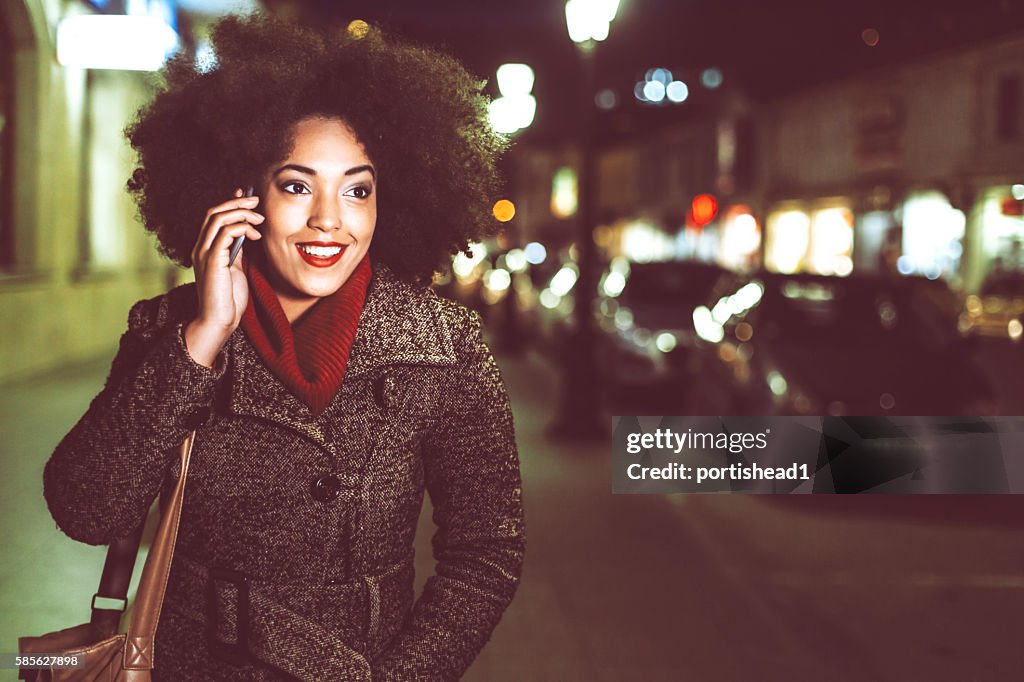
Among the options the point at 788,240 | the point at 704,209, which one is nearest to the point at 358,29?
the point at 704,209

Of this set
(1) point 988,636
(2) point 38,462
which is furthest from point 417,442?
(2) point 38,462

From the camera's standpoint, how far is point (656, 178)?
200ft

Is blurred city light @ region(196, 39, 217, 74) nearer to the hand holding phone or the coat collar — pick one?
the hand holding phone

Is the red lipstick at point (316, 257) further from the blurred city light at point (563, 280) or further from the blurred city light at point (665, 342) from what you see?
the blurred city light at point (563, 280)

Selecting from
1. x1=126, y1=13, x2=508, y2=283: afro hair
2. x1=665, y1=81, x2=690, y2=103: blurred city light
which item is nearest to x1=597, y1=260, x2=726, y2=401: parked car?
x1=126, y1=13, x2=508, y2=283: afro hair

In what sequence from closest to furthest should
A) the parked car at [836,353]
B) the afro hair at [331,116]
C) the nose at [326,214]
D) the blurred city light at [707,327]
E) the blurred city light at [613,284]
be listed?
the nose at [326,214] < the afro hair at [331,116] < the parked car at [836,353] < the blurred city light at [707,327] < the blurred city light at [613,284]

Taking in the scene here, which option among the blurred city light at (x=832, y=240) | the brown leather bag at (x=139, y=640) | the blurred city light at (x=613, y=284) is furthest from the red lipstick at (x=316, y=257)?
the blurred city light at (x=832, y=240)

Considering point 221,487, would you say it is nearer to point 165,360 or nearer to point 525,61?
point 165,360

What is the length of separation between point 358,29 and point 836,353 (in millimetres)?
8263

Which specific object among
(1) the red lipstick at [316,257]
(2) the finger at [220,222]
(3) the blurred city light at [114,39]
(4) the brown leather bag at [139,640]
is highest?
(3) the blurred city light at [114,39]

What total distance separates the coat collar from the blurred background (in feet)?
2.34

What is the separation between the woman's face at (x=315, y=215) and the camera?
2305 millimetres

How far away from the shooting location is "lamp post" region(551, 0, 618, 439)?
12.6m

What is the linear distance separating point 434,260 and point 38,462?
711 centimetres
